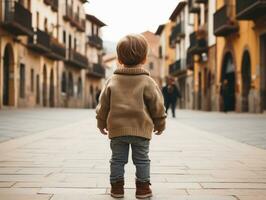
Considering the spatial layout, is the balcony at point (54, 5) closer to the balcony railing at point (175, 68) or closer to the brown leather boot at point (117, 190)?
the balcony railing at point (175, 68)

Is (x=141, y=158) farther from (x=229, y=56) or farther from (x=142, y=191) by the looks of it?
(x=229, y=56)

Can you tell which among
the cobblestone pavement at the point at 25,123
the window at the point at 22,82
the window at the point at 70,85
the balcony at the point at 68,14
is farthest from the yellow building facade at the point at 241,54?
the window at the point at 70,85

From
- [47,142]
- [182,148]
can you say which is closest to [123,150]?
[182,148]

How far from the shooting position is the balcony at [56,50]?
36.0 meters

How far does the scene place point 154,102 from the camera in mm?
3590

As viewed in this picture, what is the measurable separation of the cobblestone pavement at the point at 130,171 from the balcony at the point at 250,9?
44.3 feet

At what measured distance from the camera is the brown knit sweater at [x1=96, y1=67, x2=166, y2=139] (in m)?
3.55

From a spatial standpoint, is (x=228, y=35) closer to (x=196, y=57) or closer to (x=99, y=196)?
(x=196, y=57)

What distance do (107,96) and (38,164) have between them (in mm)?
1882

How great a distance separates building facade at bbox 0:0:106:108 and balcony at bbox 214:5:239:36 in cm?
1031

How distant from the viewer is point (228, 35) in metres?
27.2

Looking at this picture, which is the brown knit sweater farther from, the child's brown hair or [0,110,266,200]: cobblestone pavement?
[0,110,266,200]: cobblestone pavement

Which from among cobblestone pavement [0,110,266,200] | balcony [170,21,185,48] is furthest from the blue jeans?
balcony [170,21,185,48]

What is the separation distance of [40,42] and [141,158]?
29.5 metres
